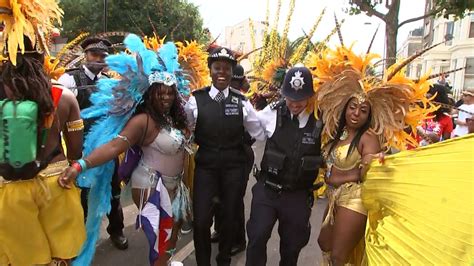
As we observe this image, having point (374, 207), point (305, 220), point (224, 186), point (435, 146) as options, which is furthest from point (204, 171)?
point (435, 146)

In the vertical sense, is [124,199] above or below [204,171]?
below

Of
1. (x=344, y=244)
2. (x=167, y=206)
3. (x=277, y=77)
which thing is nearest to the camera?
(x=344, y=244)

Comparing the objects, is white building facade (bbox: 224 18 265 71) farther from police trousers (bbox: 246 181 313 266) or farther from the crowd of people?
police trousers (bbox: 246 181 313 266)

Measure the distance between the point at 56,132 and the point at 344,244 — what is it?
6.83 ft

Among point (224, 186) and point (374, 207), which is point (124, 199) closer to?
point (224, 186)

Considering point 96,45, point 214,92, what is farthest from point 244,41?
point 214,92

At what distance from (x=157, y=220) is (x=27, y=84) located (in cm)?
132

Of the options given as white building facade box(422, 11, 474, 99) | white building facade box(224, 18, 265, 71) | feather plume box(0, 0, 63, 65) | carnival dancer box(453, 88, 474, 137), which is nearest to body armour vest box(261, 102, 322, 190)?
white building facade box(224, 18, 265, 71)

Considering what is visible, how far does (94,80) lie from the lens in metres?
4.22

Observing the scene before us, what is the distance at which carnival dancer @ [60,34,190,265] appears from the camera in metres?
3.05

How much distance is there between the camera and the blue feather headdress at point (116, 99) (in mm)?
3086

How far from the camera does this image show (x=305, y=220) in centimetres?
330

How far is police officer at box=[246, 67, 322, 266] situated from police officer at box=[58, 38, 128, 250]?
60.7 inches

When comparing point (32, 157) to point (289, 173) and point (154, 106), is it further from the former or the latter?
point (289, 173)
